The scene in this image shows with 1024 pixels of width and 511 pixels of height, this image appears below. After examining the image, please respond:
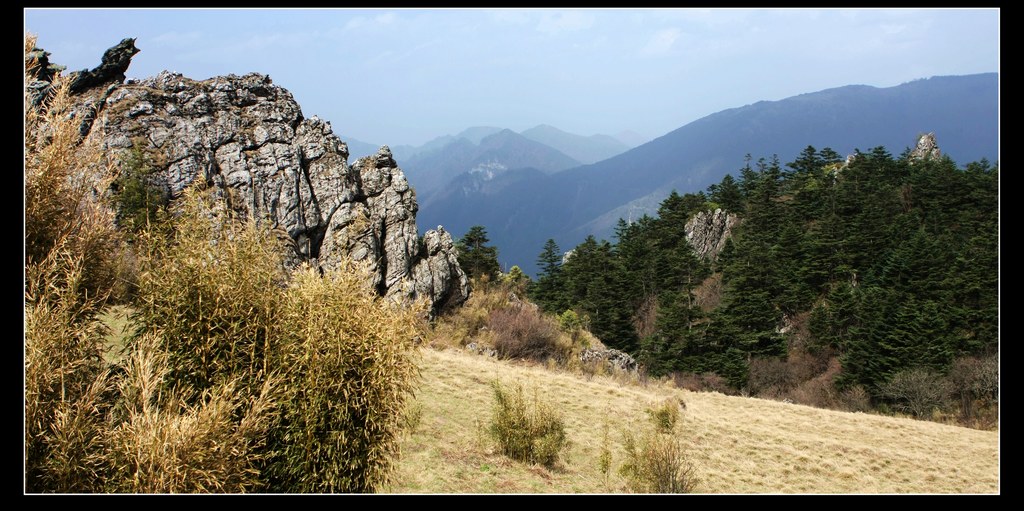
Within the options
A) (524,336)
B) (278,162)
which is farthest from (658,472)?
(278,162)

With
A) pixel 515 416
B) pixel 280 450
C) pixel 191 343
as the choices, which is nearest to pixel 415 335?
pixel 280 450

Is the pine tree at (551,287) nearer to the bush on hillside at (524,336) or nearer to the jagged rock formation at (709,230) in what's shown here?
the jagged rock formation at (709,230)

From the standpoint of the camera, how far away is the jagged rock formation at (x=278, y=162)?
23.5 metres

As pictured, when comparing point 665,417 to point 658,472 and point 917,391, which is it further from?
point 917,391

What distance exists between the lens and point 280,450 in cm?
557

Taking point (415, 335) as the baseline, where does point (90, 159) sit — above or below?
above

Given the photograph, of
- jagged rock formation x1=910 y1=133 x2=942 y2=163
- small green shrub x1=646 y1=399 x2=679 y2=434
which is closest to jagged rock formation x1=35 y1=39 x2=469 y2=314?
small green shrub x1=646 y1=399 x2=679 y2=434

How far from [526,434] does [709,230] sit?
196 ft

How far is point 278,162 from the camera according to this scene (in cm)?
2494

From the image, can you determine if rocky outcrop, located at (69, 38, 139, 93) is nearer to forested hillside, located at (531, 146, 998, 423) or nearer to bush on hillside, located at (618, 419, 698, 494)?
bush on hillside, located at (618, 419, 698, 494)

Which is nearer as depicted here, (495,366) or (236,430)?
(236,430)
